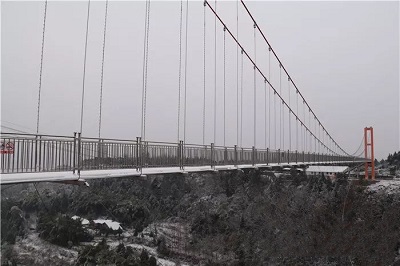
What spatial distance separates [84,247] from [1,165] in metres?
30.3

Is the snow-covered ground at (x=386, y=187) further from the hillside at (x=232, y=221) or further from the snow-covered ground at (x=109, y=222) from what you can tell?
the snow-covered ground at (x=109, y=222)

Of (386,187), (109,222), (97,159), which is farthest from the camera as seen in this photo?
(109,222)

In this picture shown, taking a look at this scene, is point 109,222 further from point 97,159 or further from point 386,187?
point 97,159

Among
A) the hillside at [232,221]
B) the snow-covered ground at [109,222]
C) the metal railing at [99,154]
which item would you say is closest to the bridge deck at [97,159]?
the metal railing at [99,154]

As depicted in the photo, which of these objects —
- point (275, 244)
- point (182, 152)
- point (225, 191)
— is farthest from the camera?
point (225, 191)

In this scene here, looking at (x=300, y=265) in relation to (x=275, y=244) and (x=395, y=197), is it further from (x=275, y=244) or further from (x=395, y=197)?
(x=395, y=197)

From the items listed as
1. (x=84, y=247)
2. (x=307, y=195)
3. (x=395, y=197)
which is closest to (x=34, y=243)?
(x=84, y=247)

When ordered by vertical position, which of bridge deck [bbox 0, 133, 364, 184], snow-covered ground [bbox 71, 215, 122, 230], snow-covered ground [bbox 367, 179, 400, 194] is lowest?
snow-covered ground [bbox 71, 215, 122, 230]

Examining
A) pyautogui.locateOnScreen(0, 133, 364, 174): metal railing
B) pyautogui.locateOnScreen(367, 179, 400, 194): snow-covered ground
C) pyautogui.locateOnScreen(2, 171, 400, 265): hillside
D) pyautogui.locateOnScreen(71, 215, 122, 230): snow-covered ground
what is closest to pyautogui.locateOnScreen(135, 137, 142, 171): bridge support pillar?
pyautogui.locateOnScreen(0, 133, 364, 174): metal railing

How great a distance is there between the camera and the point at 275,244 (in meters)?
30.1

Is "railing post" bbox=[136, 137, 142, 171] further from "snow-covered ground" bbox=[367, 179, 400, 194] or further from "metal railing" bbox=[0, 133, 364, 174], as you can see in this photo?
"snow-covered ground" bbox=[367, 179, 400, 194]

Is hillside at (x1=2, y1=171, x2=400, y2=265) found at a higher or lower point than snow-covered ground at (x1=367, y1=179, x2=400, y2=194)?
lower

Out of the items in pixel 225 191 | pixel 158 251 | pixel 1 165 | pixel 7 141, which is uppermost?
pixel 7 141

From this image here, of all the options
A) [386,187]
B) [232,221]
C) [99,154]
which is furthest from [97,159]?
[386,187]
